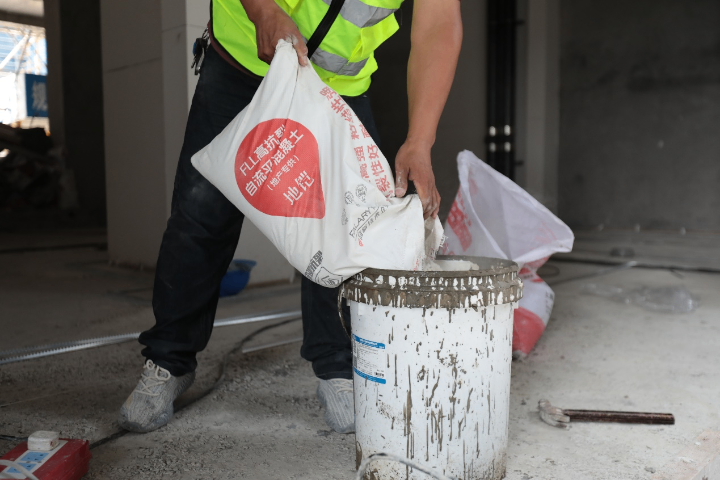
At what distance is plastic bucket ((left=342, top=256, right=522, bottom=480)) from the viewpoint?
0.93 metres

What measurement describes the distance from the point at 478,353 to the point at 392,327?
0.15m

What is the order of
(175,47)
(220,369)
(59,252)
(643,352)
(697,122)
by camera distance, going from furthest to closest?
1. (697,122)
2. (59,252)
3. (175,47)
4. (643,352)
5. (220,369)

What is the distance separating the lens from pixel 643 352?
182cm

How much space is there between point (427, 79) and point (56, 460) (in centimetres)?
94

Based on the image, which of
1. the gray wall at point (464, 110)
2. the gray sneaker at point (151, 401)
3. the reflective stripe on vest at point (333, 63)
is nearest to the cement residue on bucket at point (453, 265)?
the reflective stripe on vest at point (333, 63)

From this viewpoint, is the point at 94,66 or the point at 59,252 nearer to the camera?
the point at 59,252

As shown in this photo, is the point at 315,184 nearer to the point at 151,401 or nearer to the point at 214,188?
the point at 214,188

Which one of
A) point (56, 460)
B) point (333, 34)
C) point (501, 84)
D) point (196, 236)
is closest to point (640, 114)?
point (501, 84)

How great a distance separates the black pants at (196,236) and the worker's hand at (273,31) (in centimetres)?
20

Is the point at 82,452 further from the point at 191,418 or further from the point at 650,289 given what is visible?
the point at 650,289

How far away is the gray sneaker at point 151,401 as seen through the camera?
1.22m

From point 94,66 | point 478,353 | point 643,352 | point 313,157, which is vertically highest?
point 94,66

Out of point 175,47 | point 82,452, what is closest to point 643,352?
point 82,452

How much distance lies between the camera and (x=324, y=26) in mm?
1118
